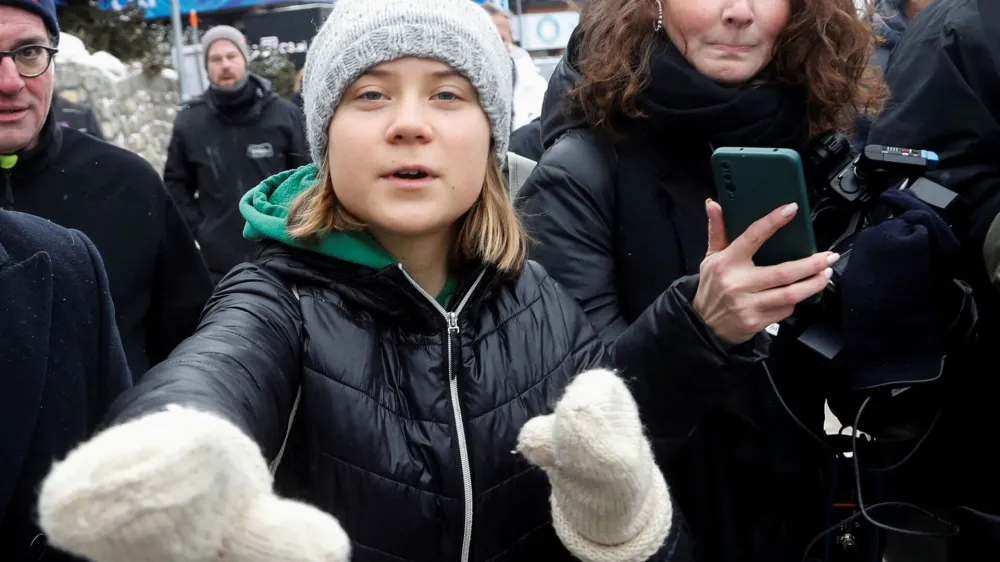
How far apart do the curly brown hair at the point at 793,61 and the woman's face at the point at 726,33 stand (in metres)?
0.05

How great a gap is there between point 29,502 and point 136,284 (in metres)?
1.62

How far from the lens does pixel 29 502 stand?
1765mm

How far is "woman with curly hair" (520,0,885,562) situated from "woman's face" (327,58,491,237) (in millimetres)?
506

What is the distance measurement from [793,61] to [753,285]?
2.34ft

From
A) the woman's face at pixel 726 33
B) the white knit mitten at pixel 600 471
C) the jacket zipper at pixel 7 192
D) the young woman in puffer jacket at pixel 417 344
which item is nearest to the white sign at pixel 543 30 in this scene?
the jacket zipper at pixel 7 192

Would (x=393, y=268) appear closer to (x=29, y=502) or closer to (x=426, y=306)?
(x=426, y=306)

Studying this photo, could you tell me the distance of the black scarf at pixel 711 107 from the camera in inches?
88.6

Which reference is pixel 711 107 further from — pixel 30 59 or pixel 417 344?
pixel 30 59

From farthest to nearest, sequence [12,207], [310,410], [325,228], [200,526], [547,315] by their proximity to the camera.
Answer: [12,207] → [547,315] → [325,228] → [310,410] → [200,526]

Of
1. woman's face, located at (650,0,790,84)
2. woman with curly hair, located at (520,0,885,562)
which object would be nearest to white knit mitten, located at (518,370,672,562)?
woman with curly hair, located at (520,0,885,562)

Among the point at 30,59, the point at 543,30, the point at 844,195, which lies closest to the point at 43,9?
the point at 30,59

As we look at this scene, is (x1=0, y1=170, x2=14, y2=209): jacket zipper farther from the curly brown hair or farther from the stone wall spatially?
the stone wall

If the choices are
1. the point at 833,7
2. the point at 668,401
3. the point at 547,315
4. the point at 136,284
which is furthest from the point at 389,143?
the point at 136,284

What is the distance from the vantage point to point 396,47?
172 cm
